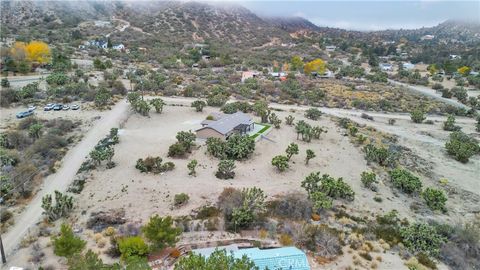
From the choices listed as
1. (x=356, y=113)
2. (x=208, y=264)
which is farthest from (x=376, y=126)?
(x=208, y=264)

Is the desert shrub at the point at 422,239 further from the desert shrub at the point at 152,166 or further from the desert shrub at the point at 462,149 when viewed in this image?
the desert shrub at the point at 462,149

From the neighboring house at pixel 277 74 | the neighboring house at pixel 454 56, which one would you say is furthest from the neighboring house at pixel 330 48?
the neighboring house at pixel 277 74

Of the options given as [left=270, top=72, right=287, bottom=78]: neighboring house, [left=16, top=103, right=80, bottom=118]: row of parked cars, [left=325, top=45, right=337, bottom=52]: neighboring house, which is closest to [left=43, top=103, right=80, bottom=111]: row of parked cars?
[left=16, top=103, right=80, bottom=118]: row of parked cars

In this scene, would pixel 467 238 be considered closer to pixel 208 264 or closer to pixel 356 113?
pixel 208 264

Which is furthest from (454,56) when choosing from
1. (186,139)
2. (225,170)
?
(225,170)

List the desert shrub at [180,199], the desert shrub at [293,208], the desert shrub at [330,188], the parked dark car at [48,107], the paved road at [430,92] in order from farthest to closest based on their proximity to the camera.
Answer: the paved road at [430,92]
the parked dark car at [48,107]
the desert shrub at [330,188]
the desert shrub at [180,199]
the desert shrub at [293,208]

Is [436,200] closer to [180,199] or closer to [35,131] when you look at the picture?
[180,199]
